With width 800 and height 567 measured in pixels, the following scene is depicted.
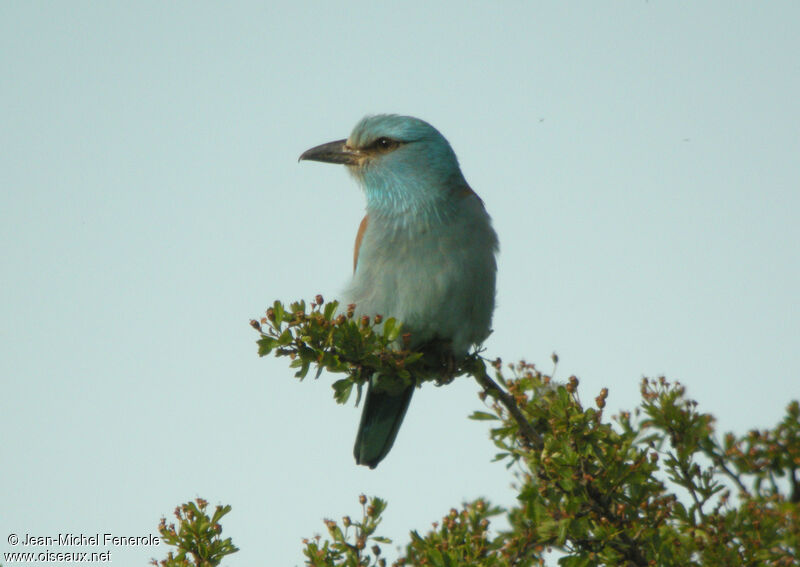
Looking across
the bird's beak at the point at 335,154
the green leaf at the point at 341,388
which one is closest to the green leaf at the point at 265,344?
the green leaf at the point at 341,388

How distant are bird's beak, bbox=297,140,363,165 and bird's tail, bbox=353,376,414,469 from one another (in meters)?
1.39

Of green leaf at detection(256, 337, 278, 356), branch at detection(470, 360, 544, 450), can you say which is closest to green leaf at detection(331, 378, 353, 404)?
green leaf at detection(256, 337, 278, 356)

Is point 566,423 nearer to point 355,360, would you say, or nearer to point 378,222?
point 355,360

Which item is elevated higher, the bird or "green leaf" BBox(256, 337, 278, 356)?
the bird

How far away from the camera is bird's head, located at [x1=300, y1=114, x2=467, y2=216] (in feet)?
17.4

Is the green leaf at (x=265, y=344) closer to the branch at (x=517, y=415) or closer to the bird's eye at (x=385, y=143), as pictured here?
the branch at (x=517, y=415)

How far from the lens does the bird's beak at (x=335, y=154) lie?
5.69 meters

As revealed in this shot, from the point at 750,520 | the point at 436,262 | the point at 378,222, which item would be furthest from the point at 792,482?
the point at 378,222

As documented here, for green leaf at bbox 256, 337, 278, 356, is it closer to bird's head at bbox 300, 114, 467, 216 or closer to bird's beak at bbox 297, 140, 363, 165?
bird's head at bbox 300, 114, 467, 216

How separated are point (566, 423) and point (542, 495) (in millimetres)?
303

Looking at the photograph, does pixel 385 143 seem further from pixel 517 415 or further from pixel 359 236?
pixel 517 415

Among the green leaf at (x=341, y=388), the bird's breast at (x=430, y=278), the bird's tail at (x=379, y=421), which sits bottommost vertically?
the green leaf at (x=341, y=388)

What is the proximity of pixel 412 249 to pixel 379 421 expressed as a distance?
3.71 ft

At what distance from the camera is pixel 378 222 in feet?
17.3
